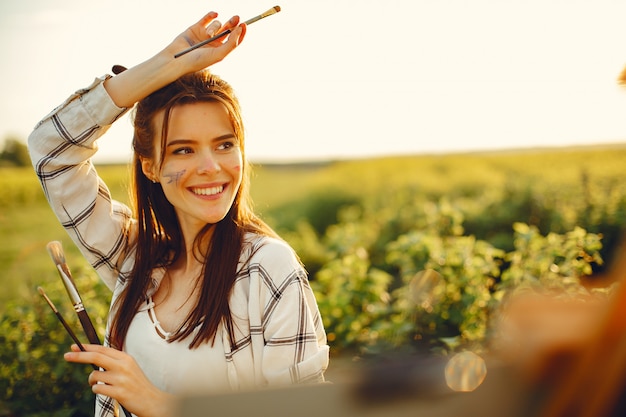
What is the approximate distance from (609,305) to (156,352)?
5.70 ft

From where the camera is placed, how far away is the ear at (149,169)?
231 centimetres

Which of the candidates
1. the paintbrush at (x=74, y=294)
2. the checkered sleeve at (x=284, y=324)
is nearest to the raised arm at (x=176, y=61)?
the paintbrush at (x=74, y=294)

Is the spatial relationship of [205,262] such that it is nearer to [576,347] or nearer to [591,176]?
[576,347]

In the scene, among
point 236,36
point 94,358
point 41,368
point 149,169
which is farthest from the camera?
point 41,368

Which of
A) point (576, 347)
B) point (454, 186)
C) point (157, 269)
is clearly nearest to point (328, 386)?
point (576, 347)

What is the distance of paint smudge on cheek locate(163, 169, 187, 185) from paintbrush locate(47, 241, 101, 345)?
1.44 ft

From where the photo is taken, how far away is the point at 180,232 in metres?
2.47

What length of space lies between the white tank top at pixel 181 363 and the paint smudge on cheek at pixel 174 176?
1.75 ft

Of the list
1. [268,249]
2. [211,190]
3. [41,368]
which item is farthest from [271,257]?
[41,368]

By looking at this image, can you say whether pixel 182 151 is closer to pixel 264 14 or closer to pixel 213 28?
pixel 213 28

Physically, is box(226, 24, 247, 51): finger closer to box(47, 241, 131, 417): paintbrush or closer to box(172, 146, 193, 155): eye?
box(172, 146, 193, 155): eye

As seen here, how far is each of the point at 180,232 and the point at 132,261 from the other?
225 millimetres

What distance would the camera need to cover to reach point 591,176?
5.39 meters

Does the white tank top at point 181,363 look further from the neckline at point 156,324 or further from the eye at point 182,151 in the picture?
the eye at point 182,151
